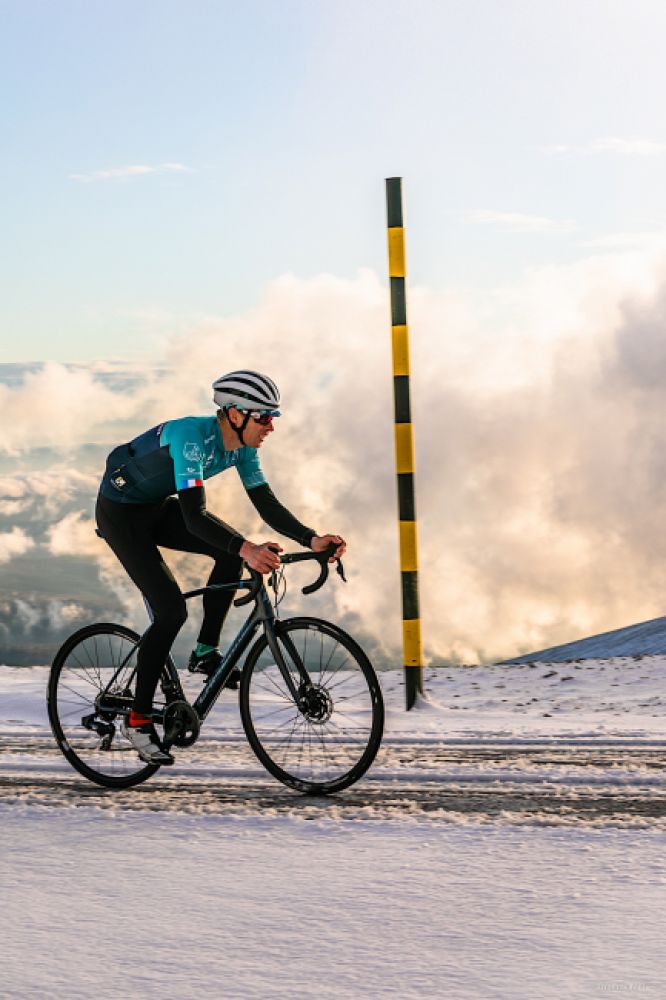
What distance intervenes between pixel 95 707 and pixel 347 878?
7.80 feet

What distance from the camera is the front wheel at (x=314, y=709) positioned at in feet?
17.8

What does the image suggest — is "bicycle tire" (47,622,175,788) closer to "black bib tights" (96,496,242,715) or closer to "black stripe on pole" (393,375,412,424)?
"black bib tights" (96,496,242,715)

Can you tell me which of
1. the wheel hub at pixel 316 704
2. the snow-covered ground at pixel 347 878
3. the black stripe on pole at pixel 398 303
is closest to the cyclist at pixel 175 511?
the wheel hub at pixel 316 704

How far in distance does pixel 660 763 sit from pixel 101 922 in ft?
11.5

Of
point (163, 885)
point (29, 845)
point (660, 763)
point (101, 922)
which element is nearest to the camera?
point (101, 922)

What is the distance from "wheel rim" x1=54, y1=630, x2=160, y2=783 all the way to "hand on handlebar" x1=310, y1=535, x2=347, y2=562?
1.08 meters

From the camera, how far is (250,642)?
5641mm

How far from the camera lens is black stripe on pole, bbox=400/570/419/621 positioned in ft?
33.0

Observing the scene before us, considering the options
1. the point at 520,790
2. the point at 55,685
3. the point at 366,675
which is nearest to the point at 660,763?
the point at 520,790

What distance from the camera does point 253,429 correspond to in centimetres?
552

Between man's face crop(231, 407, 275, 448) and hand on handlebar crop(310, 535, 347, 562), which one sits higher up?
man's face crop(231, 407, 275, 448)

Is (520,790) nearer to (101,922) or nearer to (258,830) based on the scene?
(258,830)

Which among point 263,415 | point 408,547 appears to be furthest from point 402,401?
point 263,415

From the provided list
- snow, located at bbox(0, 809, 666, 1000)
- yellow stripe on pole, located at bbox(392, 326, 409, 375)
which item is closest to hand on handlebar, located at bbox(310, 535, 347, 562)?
snow, located at bbox(0, 809, 666, 1000)
